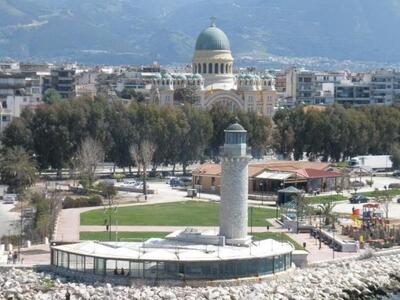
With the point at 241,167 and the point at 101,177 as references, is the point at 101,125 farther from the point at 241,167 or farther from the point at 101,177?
the point at 241,167

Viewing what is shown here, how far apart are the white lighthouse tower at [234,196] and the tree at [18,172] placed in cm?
2708

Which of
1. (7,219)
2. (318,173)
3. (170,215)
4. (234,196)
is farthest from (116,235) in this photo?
(318,173)

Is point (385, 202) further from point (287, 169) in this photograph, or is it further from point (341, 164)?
point (341, 164)

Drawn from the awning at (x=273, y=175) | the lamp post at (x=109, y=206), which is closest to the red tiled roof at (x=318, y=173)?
the awning at (x=273, y=175)

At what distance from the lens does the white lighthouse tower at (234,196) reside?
47375mm

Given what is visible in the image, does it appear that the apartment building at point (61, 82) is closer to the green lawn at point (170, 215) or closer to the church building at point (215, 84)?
the church building at point (215, 84)

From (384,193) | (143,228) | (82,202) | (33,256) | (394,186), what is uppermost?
(394,186)

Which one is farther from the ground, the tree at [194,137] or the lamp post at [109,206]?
the tree at [194,137]

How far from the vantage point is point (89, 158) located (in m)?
80.8

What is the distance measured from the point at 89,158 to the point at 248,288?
38760 mm

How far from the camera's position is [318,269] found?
158 feet

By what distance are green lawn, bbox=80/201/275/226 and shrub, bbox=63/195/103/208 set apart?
2151 millimetres

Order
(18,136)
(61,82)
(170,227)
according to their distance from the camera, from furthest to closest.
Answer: (61,82) < (18,136) < (170,227)

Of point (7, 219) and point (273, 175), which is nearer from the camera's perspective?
point (7, 219)
